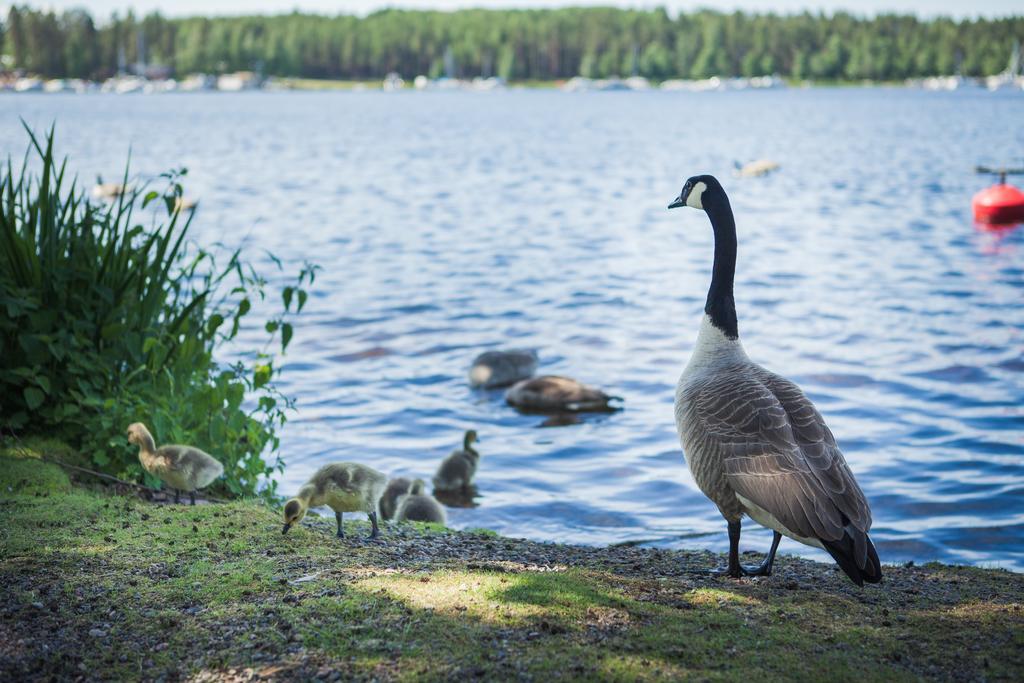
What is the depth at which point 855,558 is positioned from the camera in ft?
16.5

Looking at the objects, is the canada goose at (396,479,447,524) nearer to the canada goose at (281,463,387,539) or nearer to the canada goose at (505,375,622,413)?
the canada goose at (281,463,387,539)

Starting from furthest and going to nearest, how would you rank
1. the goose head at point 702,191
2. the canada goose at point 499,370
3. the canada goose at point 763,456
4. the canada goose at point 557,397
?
the canada goose at point 499,370
the canada goose at point 557,397
the goose head at point 702,191
the canada goose at point 763,456

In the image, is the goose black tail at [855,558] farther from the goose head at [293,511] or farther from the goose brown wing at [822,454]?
the goose head at [293,511]

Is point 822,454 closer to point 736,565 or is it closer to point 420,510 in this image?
point 736,565

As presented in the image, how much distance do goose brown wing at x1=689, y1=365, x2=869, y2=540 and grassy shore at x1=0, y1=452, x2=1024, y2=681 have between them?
0.49 m

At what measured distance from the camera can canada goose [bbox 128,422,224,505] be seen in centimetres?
736

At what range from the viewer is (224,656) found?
4594 mm

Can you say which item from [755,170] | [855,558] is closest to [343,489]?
[855,558]

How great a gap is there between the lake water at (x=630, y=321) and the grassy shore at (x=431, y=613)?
365 cm

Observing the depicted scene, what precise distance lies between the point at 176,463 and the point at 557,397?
6994 millimetres

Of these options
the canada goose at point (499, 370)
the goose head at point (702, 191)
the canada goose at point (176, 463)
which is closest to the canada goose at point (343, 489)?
the canada goose at point (176, 463)

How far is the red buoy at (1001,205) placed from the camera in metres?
29.9

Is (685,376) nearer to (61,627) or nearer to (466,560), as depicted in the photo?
(466,560)

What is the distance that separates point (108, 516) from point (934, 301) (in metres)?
17.9
